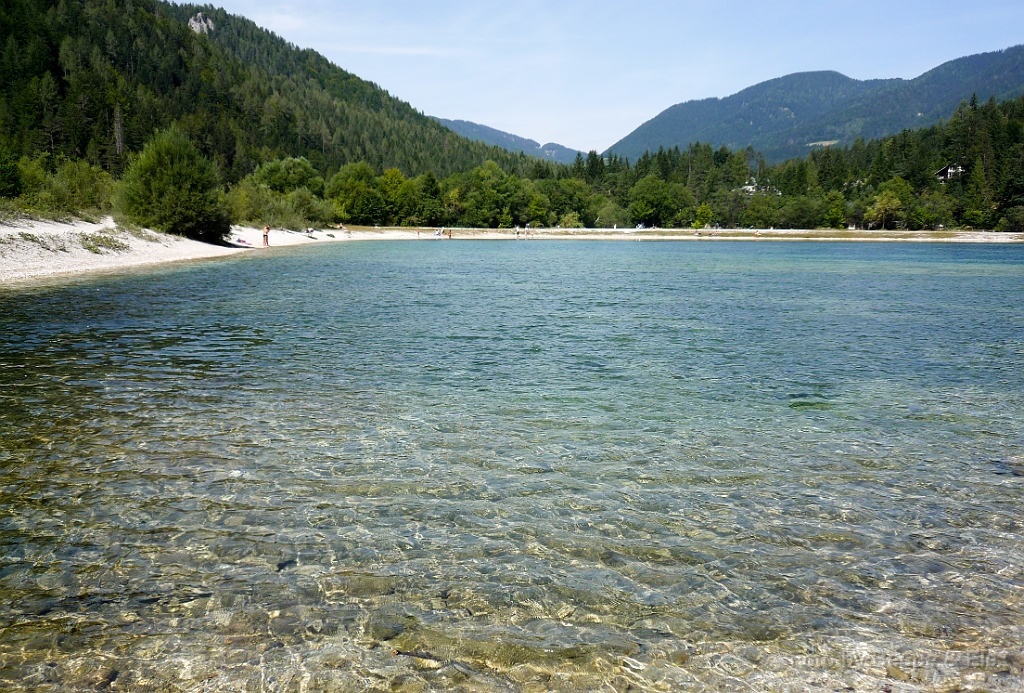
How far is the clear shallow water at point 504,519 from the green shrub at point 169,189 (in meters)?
43.6

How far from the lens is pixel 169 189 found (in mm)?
57438

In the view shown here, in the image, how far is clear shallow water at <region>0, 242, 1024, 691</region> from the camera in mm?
5363

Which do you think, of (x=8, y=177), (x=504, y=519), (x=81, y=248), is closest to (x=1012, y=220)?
(x=81, y=248)

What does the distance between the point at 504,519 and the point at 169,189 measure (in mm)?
59038

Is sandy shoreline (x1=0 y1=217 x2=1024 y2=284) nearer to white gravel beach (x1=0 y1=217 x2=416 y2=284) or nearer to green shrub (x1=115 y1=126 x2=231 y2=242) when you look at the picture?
white gravel beach (x1=0 y1=217 x2=416 y2=284)

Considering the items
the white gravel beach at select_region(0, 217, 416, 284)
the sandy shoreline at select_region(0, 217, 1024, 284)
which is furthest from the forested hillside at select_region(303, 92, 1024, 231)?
the white gravel beach at select_region(0, 217, 416, 284)

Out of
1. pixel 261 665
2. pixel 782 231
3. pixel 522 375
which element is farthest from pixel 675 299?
pixel 782 231

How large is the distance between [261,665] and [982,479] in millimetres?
9317

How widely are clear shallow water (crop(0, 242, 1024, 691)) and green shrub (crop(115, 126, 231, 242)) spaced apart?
43.6 metres

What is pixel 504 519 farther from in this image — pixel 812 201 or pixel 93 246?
pixel 812 201

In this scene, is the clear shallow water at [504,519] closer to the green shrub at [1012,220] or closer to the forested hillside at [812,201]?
the forested hillside at [812,201]

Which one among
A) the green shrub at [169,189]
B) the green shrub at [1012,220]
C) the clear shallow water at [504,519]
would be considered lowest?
the clear shallow water at [504,519]

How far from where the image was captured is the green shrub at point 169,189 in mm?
57094

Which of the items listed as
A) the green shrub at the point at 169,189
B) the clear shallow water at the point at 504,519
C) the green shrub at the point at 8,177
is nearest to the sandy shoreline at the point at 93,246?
the green shrub at the point at 169,189
